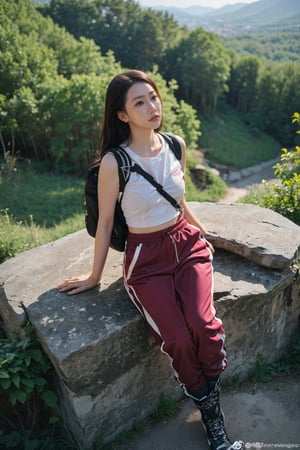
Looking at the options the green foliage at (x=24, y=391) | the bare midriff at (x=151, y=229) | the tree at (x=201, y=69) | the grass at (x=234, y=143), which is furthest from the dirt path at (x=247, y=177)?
the green foliage at (x=24, y=391)

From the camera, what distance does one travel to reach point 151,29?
33.4 metres

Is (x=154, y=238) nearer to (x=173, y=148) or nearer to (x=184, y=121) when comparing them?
(x=173, y=148)

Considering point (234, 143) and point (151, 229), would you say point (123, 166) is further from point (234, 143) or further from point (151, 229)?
point (234, 143)

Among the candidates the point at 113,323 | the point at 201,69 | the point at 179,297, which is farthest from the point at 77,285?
the point at 201,69

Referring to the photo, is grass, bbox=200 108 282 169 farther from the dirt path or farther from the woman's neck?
the woman's neck

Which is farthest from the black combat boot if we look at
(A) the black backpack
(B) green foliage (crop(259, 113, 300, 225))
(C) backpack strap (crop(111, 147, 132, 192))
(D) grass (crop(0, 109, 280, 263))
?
(D) grass (crop(0, 109, 280, 263))

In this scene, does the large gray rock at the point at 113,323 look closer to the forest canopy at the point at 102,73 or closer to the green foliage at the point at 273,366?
the green foliage at the point at 273,366

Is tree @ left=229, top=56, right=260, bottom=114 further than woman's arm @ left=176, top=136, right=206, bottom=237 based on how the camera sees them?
Yes

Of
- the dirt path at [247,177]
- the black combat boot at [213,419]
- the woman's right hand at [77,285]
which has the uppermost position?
the woman's right hand at [77,285]

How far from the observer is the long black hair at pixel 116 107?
8.71 ft

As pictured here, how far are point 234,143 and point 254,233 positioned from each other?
85.1 ft

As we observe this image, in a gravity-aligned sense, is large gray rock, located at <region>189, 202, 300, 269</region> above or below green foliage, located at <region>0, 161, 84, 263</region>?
above

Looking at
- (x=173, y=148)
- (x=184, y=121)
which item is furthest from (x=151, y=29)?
(x=173, y=148)

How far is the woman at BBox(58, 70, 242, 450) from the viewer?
2.42 m
